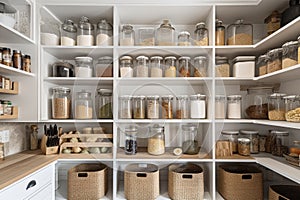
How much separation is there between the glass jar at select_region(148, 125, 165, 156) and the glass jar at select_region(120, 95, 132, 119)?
0.85 feet

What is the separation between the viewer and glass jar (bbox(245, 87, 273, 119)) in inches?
81.3

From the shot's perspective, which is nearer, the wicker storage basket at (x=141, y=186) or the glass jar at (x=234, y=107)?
the wicker storage basket at (x=141, y=186)

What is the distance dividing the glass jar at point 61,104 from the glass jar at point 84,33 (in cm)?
45

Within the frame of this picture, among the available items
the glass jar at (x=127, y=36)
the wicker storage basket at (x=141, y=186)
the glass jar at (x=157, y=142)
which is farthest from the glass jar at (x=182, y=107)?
the glass jar at (x=127, y=36)

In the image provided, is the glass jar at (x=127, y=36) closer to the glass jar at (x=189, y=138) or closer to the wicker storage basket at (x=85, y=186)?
the glass jar at (x=189, y=138)

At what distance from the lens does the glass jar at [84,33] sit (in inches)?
80.0

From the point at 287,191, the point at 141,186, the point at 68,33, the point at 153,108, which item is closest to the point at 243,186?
A: the point at 287,191

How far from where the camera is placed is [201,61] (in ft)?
7.00

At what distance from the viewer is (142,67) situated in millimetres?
2053

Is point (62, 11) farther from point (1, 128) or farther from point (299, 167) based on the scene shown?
point (299, 167)

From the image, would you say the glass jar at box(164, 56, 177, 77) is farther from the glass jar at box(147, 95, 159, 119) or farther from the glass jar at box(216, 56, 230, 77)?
the glass jar at box(216, 56, 230, 77)

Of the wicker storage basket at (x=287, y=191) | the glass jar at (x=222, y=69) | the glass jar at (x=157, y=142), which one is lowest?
the wicker storage basket at (x=287, y=191)

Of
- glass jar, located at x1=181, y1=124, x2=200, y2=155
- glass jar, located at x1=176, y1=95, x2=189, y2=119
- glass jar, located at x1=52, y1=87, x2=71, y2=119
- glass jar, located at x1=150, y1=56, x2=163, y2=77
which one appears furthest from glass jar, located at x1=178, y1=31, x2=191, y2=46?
glass jar, located at x1=52, y1=87, x2=71, y2=119

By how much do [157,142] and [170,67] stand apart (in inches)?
25.9
